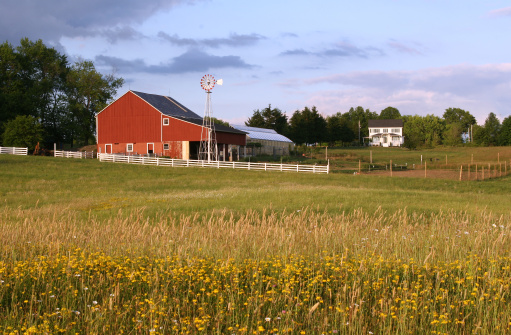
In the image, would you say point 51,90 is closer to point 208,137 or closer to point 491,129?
point 208,137

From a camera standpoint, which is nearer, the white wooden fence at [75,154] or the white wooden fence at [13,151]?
the white wooden fence at [13,151]

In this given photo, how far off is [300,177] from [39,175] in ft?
66.7

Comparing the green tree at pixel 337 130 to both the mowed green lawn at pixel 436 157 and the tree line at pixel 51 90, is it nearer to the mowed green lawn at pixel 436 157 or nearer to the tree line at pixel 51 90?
the mowed green lawn at pixel 436 157

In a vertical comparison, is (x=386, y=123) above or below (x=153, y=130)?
above

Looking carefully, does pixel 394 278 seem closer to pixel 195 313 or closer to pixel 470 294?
pixel 470 294

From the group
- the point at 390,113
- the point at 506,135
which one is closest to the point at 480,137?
the point at 506,135

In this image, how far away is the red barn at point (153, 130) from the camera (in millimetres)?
54719

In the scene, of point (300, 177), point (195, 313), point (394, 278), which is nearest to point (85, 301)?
point (195, 313)

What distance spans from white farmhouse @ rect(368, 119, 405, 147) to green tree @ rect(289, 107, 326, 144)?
42.4 meters

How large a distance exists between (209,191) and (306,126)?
229 feet

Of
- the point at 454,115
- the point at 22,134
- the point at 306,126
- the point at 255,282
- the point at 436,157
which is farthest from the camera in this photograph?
the point at 454,115

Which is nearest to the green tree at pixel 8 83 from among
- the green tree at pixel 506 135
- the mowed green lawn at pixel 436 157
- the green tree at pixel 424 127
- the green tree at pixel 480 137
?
the mowed green lawn at pixel 436 157

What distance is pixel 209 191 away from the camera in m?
28.2

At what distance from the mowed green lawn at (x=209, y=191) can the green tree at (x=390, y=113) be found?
140186mm
